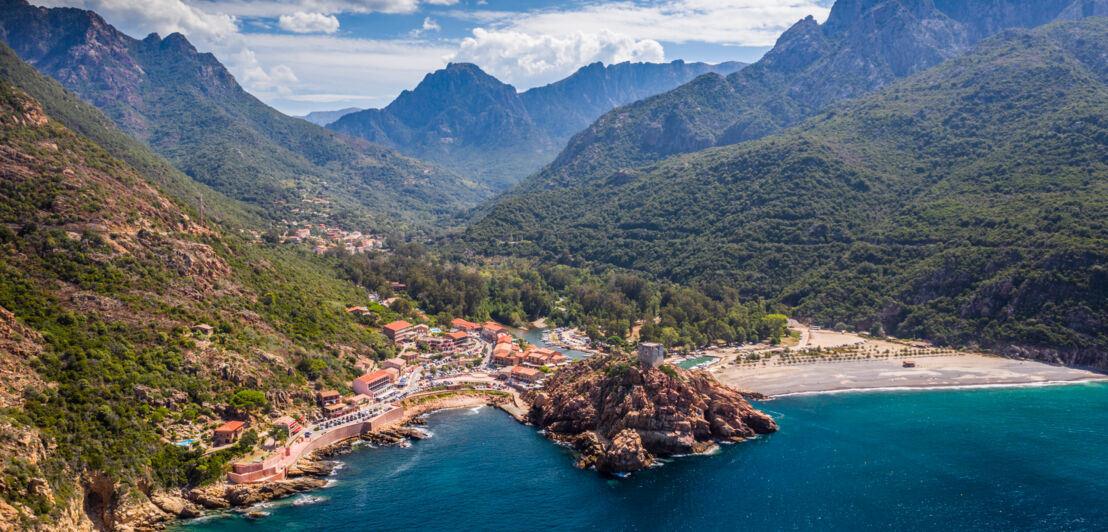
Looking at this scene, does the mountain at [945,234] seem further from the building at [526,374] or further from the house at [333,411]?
A: the house at [333,411]

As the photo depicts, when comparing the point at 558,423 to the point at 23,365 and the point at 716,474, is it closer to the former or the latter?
the point at 716,474

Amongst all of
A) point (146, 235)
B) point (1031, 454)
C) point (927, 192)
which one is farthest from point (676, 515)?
point (927, 192)

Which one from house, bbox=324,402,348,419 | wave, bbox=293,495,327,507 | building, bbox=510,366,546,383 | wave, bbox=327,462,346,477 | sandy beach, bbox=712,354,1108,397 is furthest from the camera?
sandy beach, bbox=712,354,1108,397

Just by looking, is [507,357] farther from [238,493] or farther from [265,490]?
[238,493]

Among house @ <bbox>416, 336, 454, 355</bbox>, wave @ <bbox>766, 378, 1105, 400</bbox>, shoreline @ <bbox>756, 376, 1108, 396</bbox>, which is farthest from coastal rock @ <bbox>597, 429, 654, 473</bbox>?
house @ <bbox>416, 336, 454, 355</bbox>

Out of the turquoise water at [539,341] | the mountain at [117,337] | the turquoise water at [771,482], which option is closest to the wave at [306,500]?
the turquoise water at [771,482]

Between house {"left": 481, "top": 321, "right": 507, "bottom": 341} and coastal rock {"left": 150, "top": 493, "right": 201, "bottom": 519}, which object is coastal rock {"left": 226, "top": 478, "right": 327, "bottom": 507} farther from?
house {"left": 481, "top": 321, "right": 507, "bottom": 341}
